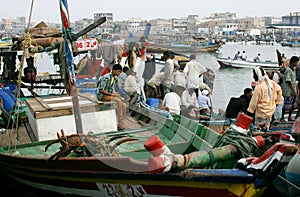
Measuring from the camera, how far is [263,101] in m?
6.85

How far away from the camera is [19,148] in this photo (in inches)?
240

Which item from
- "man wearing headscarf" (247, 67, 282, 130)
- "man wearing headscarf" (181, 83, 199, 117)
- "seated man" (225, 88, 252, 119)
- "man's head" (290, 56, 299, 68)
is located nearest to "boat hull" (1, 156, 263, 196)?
"man wearing headscarf" (181, 83, 199, 117)

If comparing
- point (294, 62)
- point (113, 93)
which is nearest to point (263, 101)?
point (294, 62)

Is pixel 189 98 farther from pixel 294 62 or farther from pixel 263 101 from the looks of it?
pixel 294 62

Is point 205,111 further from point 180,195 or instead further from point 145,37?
point 180,195

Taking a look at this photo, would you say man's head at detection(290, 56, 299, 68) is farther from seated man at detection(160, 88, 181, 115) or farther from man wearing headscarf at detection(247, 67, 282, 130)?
seated man at detection(160, 88, 181, 115)

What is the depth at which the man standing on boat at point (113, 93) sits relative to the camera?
646 cm

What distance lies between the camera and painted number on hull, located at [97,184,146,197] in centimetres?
441

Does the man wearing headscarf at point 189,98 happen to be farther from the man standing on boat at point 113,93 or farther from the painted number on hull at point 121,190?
the man standing on boat at point 113,93

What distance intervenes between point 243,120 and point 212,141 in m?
0.96

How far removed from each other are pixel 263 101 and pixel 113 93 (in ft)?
8.70

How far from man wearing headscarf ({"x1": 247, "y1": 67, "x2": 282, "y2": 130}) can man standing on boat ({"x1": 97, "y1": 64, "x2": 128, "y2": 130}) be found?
91.4 inches

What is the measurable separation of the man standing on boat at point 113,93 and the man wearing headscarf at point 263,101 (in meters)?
2.32

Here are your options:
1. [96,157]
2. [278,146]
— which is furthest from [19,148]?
[278,146]
